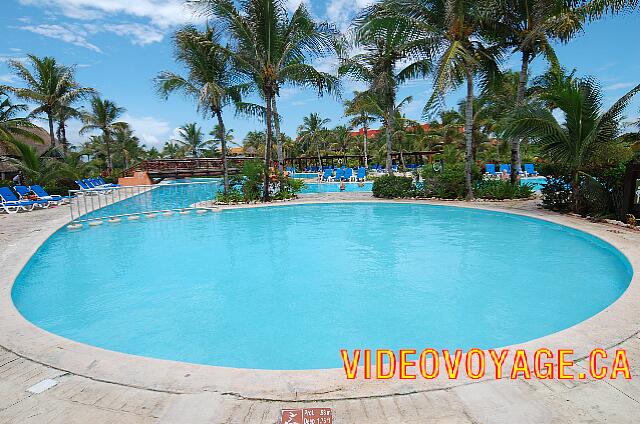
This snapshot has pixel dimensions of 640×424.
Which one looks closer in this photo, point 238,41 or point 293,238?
point 293,238

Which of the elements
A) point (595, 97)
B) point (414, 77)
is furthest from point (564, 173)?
point (414, 77)

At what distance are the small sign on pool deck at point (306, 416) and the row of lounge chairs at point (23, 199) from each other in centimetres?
1687

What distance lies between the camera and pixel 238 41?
49.5 feet

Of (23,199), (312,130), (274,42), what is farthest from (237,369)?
(312,130)

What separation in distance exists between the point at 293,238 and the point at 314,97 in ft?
27.9

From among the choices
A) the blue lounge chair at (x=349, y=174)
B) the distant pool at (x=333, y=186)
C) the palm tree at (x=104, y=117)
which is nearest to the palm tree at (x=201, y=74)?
the distant pool at (x=333, y=186)

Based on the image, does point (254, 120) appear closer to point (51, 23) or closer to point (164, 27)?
point (164, 27)

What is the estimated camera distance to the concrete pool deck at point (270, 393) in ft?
7.59

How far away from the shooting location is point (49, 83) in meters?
25.3

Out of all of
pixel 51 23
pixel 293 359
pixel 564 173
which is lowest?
pixel 293 359

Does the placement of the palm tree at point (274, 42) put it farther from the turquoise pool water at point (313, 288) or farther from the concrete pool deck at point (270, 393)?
the concrete pool deck at point (270, 393)

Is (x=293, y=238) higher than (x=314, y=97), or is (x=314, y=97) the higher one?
(x=314, y=97)

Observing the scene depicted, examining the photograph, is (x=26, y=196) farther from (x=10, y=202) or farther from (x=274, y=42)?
(x=274, y=42)

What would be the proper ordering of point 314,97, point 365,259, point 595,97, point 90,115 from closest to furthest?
1. point 365,259
2. point 595,97
3. point 314,97
4. point 90,115
